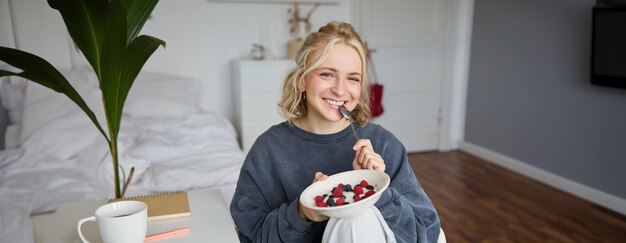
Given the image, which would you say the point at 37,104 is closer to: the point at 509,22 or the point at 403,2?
the point at 403,2

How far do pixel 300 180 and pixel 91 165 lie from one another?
128cm

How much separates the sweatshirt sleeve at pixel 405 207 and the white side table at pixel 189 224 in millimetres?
356

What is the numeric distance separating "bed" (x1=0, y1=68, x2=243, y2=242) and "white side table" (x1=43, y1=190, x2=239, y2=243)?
0.55m

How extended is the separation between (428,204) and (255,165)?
0.48m

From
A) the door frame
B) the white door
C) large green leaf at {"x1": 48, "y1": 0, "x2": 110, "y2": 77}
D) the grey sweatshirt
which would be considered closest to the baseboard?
the door frame

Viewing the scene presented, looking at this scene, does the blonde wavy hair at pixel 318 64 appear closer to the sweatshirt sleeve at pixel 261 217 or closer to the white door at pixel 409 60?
the sweatshirt sleeve at pixel 261 217

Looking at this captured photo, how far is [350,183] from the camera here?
3.28 feet

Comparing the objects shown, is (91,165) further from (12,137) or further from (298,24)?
(298,24)

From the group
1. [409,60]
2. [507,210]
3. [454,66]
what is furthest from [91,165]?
[454,66]

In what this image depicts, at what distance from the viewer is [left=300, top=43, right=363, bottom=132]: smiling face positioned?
117 cm

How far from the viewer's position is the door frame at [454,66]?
3809mm

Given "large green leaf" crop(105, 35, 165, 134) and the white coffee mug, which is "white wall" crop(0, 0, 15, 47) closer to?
"large green leaf" crop(105, 35, 165, 134)

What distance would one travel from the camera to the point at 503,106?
3559 mm

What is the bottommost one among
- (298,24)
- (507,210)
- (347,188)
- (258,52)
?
(507,210)
